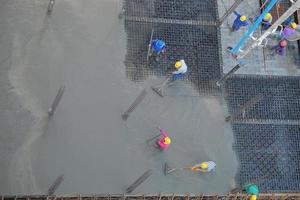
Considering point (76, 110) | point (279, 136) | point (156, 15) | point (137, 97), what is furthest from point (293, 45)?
point (76, 110)

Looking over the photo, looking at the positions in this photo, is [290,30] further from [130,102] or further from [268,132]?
[130,102]

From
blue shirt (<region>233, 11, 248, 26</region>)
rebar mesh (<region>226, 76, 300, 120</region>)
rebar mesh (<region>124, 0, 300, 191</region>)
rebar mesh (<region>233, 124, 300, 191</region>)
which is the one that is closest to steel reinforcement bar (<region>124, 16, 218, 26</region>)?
rebar mesh (<region>124, 0, 300, 191</region>)

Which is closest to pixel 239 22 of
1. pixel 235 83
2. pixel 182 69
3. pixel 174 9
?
pixel 235 83

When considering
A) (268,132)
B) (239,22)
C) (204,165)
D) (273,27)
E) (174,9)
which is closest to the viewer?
(273,27)

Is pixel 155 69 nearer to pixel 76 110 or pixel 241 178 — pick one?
pixel 76 110

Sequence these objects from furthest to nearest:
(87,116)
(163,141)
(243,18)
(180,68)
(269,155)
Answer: (243,18) → (269,155) → (180,68) → (87,116) → (163,141)

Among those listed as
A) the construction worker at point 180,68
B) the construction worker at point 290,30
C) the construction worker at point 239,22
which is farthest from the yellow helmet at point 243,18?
the construction worker at point 180,68

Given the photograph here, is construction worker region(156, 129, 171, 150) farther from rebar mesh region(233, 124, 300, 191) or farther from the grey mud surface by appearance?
rebar mesh region(233, 124, 300, 191)
